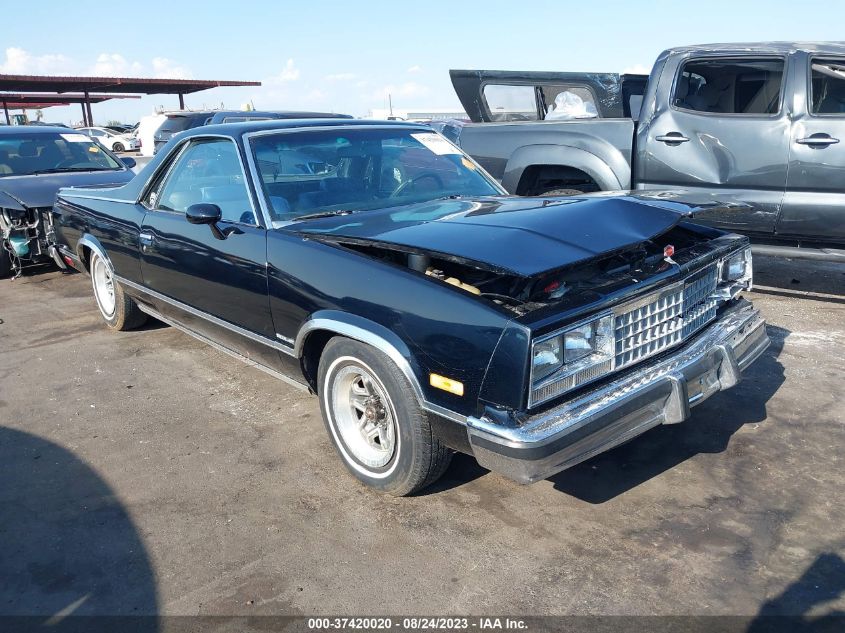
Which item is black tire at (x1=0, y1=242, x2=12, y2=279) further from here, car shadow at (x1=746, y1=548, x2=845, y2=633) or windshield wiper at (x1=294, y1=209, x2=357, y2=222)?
car shadow at (x1=746, y1=548, x2=845, y2=633)

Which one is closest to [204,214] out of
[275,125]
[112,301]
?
[275,125]

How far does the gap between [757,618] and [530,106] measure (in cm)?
594

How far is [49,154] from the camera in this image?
8.38 m

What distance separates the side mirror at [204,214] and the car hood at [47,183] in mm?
4059

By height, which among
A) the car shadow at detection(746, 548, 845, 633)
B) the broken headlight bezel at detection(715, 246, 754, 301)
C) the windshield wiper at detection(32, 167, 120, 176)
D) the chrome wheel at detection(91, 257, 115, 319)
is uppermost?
the windshield wiper at detection(32, 167, 120, 176)

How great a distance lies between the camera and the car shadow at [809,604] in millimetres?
2273

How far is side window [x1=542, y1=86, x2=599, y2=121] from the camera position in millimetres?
7102

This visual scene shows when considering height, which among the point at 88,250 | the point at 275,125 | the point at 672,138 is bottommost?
the point at 88,250

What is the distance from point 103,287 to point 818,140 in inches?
229

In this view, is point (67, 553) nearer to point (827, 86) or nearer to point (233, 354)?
point (233, 354)

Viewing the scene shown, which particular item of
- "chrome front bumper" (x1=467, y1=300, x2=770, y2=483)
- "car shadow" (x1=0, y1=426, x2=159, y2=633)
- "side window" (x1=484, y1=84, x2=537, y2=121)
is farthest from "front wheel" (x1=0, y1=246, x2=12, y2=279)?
"chrome front bumper" (x1=467, y1=300, x2=770, y2=483)

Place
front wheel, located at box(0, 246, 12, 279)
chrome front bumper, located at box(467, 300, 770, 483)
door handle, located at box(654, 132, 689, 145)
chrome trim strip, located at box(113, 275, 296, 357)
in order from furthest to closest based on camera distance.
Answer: front wheel, located at box(0, 246, 12, 279) → door handle, located at box(654, 132, 689, 145) → chrome trim strip, located at box(113, 275, 296, 357) → chrome front bumper, located at box(467, 300, 770, 483)

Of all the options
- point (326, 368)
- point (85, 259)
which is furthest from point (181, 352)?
point (326, 368)

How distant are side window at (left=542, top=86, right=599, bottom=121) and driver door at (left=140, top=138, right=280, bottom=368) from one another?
13.4 ft
